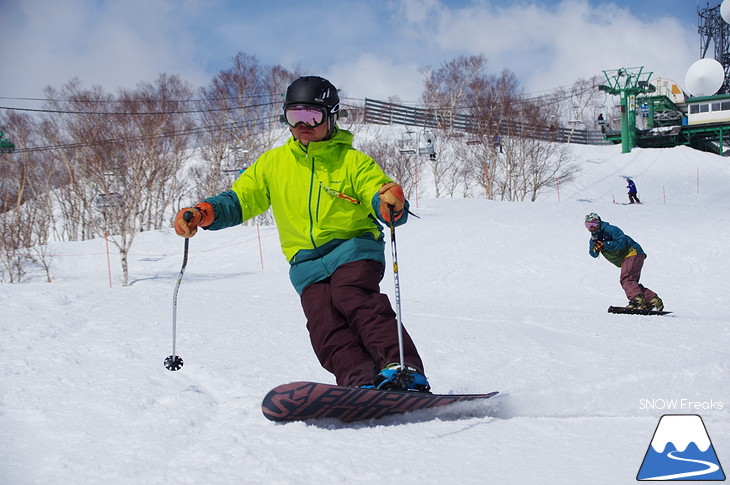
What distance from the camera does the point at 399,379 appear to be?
2.47 metres

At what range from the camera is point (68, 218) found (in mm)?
31531

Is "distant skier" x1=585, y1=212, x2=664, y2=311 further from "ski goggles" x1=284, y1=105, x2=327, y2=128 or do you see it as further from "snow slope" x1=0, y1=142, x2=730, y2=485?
"ski goggles" x1=284, y1=105, x2=327, y2=128

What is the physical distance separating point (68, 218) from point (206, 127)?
391 inches

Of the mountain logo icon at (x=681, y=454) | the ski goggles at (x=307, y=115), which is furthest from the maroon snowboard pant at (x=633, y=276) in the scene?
the ski goggles at (x=307, y=115)

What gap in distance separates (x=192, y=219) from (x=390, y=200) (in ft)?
3.10

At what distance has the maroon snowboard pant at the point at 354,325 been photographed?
2.65 metres

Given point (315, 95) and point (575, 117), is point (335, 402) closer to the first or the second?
point (315, 95)

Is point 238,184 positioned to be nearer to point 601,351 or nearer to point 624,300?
point 601,351

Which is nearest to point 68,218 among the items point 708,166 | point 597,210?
point 597,210

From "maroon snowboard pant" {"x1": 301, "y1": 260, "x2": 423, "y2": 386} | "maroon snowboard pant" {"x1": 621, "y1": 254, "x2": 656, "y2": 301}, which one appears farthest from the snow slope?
"maroon snowboard pant" {"x1": 621, "y1": 254, "x2": 656, "y2": 301}
